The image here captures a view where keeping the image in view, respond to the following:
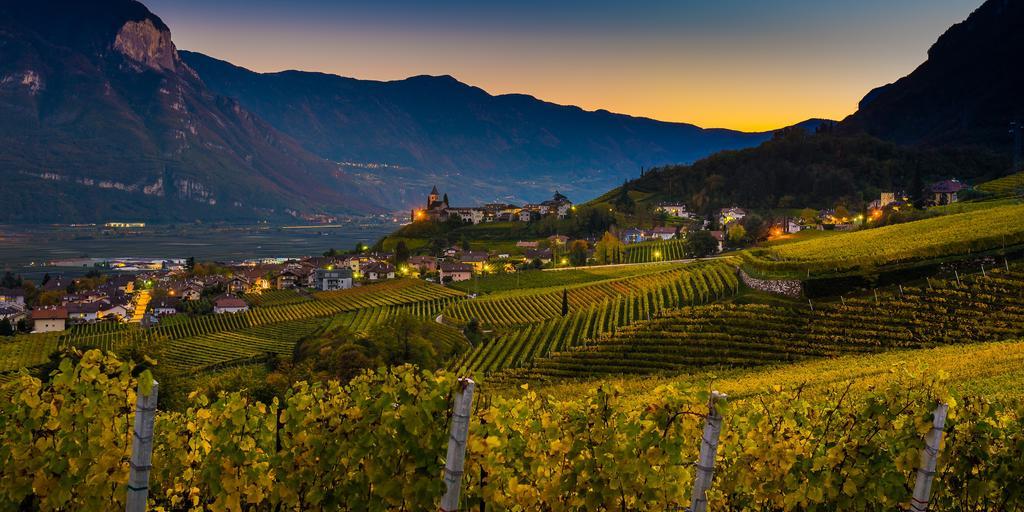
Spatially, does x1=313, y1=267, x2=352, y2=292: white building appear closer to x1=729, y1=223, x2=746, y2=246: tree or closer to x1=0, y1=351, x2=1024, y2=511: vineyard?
x1=729, y1=223, x2=746, y2=246: tree

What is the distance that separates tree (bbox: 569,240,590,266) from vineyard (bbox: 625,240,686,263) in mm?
5572

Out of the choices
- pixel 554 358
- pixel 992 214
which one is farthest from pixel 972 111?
pixel 554 358

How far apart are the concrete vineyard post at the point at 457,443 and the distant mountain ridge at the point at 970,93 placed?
171406 millimetres

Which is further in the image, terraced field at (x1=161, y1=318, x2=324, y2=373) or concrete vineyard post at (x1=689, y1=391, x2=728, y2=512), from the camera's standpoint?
terraced field at (x1=161, y1=318, x2=324, y2=373)

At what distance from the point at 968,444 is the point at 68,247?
20222 centimetres

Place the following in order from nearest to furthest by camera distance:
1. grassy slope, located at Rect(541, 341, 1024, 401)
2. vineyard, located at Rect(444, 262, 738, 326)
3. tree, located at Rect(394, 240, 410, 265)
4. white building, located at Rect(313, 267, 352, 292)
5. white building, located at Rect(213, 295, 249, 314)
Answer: grassy slope, located at Rect(541, 341, 1024, 401)
vineyard, located at Rect(444, 262, 738, 326)
white building, located at Rect(213, 295, 249, 314)
white building, located at Rect(313, 267, 352, 292)
tree, located at Rect(394, 240, 410, 265)

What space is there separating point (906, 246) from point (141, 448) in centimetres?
3640

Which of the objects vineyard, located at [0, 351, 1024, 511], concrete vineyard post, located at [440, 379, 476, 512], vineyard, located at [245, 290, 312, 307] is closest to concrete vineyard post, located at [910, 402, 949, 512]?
vineyard, located at [0, 351, 1024, 511]

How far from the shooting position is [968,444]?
16.3 ft

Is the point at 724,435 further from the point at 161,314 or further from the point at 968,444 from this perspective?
the point at 161,314

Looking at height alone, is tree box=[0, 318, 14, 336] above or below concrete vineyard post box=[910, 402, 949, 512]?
below

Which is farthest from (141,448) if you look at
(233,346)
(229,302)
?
(229,302)

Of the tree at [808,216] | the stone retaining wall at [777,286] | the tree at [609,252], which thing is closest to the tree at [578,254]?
the tree at [609,252]

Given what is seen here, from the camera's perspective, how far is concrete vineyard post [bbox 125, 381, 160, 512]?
12.0 ft
